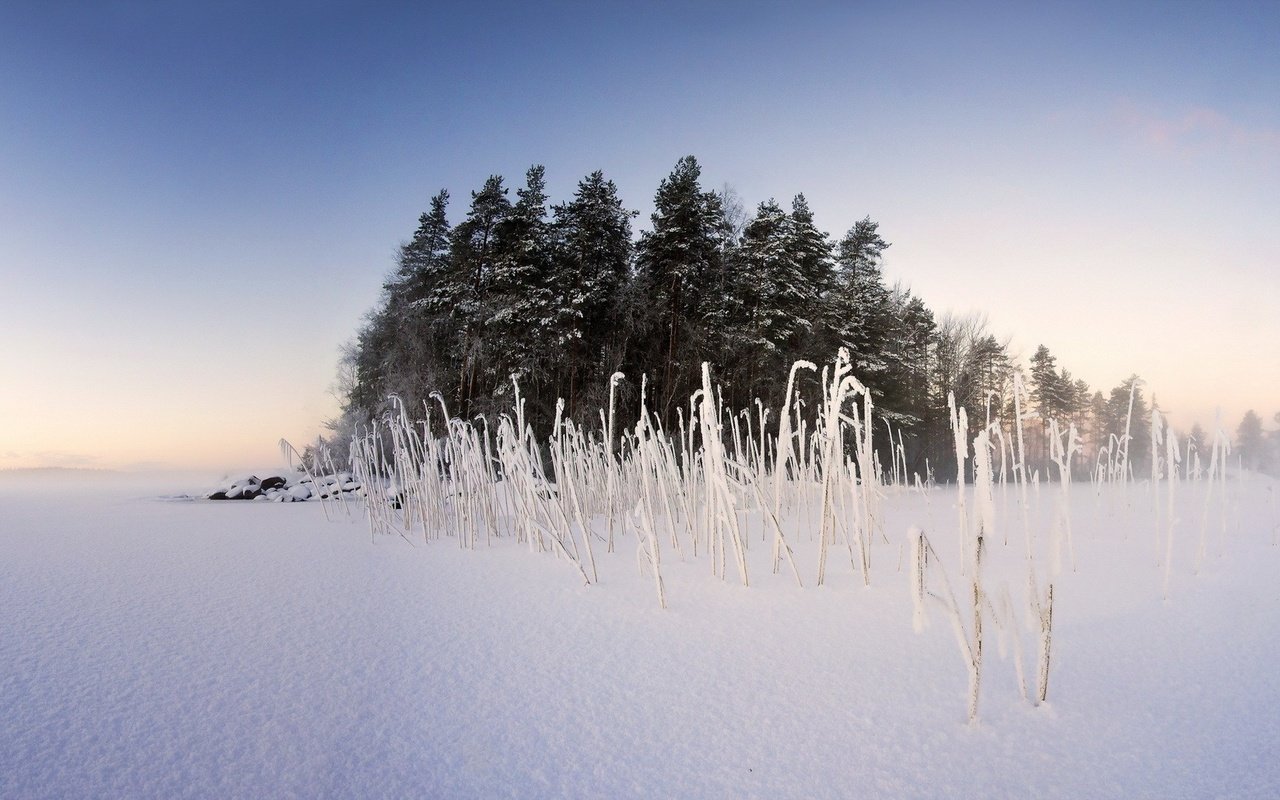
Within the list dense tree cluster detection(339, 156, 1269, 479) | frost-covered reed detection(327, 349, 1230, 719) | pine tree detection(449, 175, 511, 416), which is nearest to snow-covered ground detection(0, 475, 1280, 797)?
frost-covered reed detection(327, 349, 1230, 719)

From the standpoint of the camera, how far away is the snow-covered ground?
3.01ft

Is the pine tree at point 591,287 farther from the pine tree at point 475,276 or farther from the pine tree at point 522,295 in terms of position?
the pine tree at point 475,276

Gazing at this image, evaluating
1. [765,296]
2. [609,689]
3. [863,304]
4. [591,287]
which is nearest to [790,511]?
[609,689]

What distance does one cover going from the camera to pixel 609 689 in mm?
1225

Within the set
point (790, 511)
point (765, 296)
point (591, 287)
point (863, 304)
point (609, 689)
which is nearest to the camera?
point (609, 689)

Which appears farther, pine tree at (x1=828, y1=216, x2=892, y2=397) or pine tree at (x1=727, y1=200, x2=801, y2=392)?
→ pine tree at (x1=828, y1=216, x2=892, y2=397)

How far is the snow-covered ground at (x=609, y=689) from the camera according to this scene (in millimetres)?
917

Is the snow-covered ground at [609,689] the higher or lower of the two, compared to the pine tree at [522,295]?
lower

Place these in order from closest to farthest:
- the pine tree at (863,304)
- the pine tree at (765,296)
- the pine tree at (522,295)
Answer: the pine tree at (522,295) < the pine tree at (765,296) < the pine tree at (863,304)

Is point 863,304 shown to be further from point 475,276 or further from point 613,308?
point 475,276

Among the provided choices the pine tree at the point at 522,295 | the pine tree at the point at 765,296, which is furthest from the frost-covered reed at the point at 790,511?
the pine tree at the point at 765,296

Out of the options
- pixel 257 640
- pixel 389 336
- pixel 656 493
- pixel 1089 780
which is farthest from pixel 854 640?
pixel 389 336

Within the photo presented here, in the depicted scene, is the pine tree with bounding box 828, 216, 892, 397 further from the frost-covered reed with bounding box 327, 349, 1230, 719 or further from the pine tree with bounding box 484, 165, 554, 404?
the frost-covered reed with bounding box 327, 349, 1230, 719

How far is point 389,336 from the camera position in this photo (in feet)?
53.8
